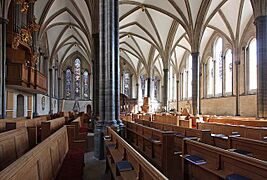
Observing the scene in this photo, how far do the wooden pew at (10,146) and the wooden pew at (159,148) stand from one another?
8.57 ft

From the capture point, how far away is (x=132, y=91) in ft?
132

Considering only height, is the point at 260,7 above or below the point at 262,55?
above

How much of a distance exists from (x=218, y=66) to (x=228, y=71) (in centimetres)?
175

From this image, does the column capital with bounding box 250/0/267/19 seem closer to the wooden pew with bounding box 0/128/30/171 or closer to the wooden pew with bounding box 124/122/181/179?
the wooden pew with bounding box 124/122/181/179

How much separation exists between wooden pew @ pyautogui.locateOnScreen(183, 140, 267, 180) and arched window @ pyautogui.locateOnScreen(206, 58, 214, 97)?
2210 cm

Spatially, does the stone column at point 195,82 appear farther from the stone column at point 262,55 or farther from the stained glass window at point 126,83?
the stained glass window at point 126,83

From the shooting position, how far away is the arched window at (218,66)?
2435cm

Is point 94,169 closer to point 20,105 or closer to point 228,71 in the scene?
point 20,105

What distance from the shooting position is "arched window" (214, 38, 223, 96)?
24.4 m

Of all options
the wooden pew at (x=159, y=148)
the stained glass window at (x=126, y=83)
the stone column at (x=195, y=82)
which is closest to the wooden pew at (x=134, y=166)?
the wooden pew at (x=159, y=148)

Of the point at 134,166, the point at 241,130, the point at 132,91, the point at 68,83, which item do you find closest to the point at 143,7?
the point at 241,130

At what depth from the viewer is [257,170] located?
9.48 feet

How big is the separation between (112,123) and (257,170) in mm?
5608

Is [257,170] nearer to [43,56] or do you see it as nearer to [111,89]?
[111,89]
